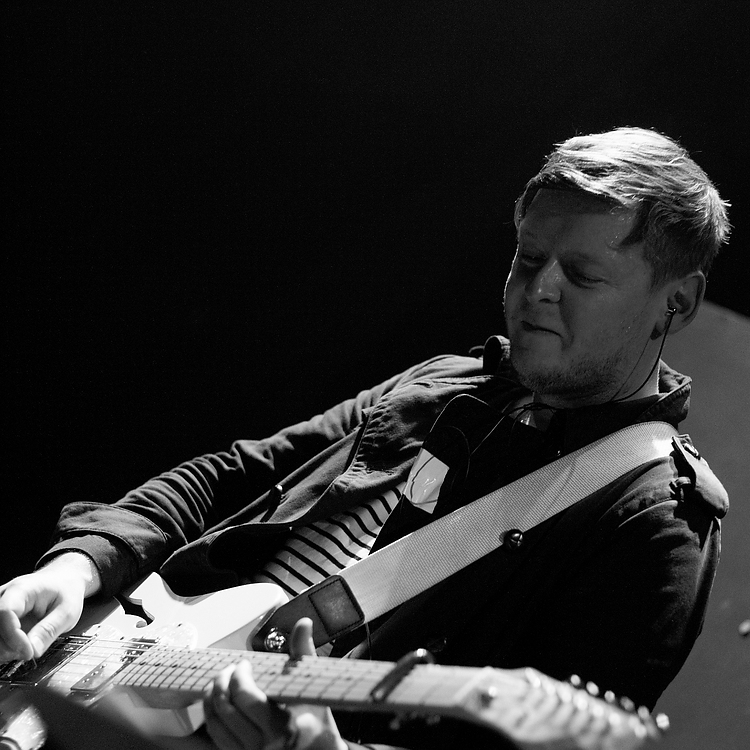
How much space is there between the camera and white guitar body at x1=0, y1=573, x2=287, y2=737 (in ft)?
3.40

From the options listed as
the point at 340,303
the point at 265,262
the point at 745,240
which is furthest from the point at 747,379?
the point at 265,262

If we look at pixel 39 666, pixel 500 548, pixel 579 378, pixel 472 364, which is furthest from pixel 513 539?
pixel 39 666

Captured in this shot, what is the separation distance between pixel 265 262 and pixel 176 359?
327mm

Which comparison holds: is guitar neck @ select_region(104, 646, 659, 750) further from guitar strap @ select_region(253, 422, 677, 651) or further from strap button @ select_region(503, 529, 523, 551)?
strap button @ select_region(503, 529, 523, 551)

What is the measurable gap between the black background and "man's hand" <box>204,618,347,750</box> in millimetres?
1070

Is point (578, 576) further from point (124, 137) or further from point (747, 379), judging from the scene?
point (124, 137)

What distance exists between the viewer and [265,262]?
1871 millimetres

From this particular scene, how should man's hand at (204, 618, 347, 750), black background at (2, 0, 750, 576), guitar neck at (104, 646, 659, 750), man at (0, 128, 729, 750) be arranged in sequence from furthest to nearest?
black background at (2, 0, 750, 576) < man at (0, 128, 729, 750) < man's hand at (204, 618, 347, 750) < guitar neck at (104, 646, 659, 750)

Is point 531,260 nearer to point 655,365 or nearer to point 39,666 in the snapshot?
point 655,365

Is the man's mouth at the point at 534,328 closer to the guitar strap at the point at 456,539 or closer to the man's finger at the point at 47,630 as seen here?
the guitar strap at the point at 456,539

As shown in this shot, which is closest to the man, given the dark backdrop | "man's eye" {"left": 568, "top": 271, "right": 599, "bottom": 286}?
"man's eye" {"left": 568, "top": 271, "right": 599, "bottom": 286}

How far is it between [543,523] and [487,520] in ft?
0.27

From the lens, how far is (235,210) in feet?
6.09

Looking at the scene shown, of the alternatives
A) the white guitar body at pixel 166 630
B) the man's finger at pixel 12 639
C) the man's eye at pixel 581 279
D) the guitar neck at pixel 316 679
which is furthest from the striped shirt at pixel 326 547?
the man's eye at pixel 581 279
